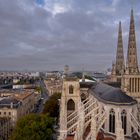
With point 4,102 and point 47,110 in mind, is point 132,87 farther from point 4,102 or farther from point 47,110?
point 4,102

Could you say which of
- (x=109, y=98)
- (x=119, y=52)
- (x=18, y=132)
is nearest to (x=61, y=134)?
(x=18, y=132)

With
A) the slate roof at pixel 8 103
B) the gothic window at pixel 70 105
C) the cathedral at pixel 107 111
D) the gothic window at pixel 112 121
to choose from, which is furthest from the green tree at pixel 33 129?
the slate roof at pixel 8 103

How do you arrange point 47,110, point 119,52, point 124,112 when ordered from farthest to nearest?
point 119,52, point 47,110, point 124,112

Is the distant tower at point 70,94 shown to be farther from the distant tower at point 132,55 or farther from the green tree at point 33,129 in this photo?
the distant tower at point 132,55

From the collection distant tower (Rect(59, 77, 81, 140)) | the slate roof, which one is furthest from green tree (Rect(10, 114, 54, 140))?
the slate roof

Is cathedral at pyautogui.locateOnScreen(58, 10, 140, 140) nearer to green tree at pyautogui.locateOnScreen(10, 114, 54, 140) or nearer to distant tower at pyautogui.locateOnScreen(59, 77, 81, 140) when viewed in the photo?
distant tower at pyautogui.locateOnScreen(59, 77, 81, 140)

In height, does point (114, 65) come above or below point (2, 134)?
above
